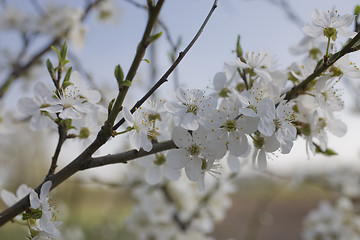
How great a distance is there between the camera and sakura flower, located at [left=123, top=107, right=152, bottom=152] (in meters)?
0.67

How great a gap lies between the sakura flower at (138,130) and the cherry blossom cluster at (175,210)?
1490 millimetres

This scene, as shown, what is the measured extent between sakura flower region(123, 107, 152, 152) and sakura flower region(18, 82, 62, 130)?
25 cm

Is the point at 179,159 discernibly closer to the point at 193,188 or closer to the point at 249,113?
the point at 249,113

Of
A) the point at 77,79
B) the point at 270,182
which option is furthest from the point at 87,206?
the point at 77,79

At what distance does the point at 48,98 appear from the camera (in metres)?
0.76

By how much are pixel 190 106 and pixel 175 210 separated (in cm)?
161

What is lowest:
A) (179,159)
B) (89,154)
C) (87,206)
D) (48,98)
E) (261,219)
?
(87,206)

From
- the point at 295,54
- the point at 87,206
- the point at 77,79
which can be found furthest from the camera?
the point at 87,206

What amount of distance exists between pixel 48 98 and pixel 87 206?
1338 centimetres

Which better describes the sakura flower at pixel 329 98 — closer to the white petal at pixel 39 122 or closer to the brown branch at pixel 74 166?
the brown branch at pixel 74 166

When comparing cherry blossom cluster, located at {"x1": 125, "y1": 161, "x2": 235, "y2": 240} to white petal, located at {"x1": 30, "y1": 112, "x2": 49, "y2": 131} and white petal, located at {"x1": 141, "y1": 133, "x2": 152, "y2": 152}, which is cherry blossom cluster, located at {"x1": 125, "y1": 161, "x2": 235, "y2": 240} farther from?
white petal, located at {"x1": 141, "y1": 133, "x2": 152, "y2": 152}

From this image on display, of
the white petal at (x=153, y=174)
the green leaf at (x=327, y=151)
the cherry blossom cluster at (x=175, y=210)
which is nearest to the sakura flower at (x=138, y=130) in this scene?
the white petal at (x=153, y=174)

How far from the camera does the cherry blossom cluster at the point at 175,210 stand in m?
2.19

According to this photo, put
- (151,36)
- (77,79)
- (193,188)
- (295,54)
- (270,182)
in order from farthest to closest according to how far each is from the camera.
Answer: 1. (270,182)
2. (193,188)
3. (295,54)
4. (77,79)
5. (151,36)
